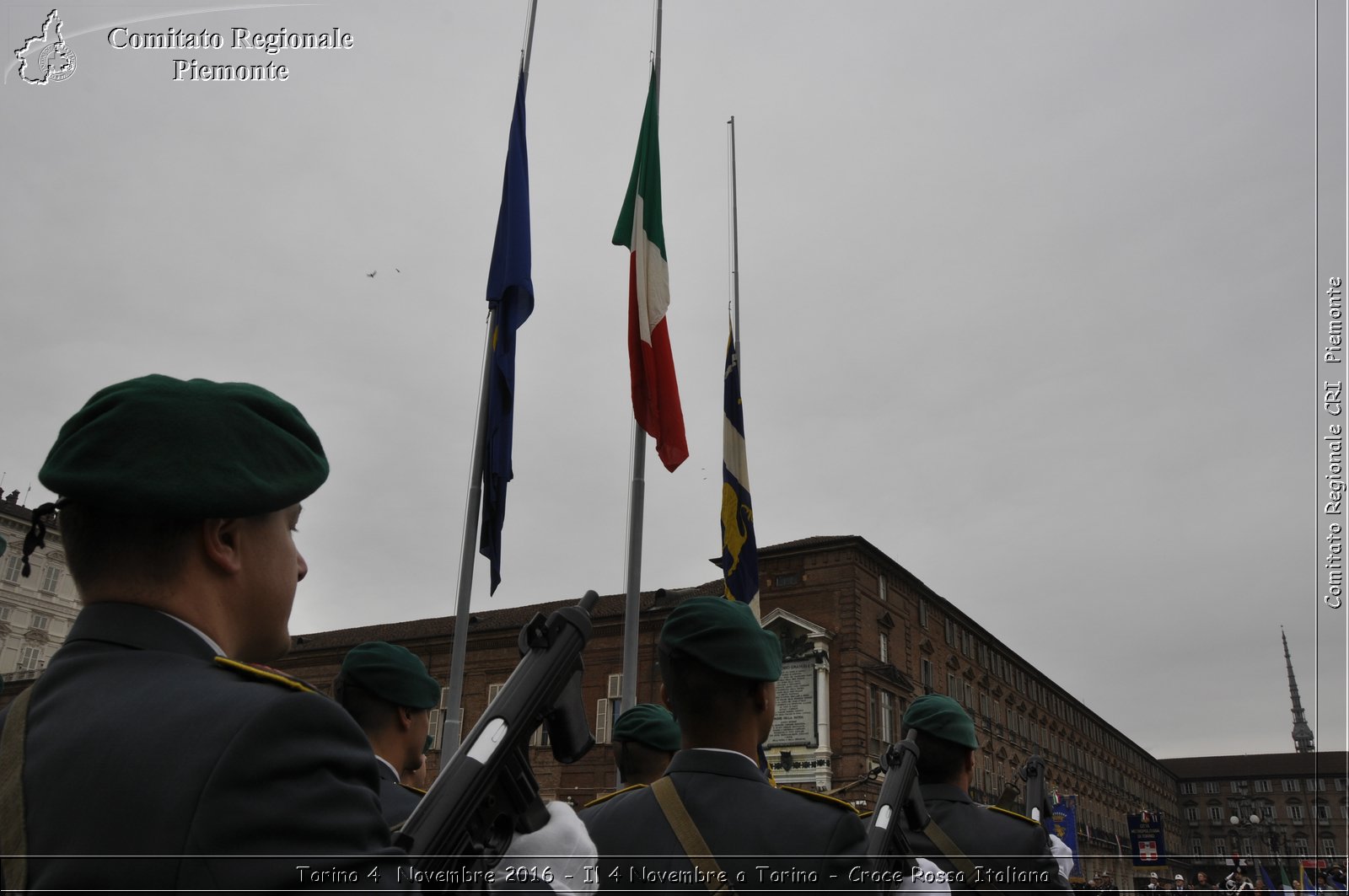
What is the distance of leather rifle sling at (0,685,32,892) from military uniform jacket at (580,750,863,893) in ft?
5.82

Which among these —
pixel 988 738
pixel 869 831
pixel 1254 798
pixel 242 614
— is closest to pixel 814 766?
pixel 988 738

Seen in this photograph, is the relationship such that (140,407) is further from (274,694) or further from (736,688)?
(736,688)

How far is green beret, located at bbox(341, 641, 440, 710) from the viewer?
10.7 ft

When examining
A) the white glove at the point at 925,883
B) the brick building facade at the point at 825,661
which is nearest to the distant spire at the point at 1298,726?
the brick building facade at the point at 825,661

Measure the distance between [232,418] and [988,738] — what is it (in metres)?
48.8

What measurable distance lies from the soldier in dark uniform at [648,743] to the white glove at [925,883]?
50.1 inches

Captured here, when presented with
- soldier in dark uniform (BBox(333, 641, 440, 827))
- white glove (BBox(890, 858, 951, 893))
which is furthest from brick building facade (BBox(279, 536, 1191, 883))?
soldier in dark uniform (BBox(333, 641, 440, 827))

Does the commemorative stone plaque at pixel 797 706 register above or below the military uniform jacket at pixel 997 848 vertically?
above

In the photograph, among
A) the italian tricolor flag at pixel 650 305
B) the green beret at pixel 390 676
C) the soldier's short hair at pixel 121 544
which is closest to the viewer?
the soldier's short hair at pixel 121 544

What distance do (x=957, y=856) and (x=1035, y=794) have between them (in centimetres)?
210

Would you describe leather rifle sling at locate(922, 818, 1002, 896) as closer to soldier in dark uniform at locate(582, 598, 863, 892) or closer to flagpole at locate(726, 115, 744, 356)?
soldier in dark uniform at locate(582, 598, 863, 892)

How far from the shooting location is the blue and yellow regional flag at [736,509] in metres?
9.13

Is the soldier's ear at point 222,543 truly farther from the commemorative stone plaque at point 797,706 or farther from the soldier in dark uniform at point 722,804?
the commemorative stone plaque at point 797,706

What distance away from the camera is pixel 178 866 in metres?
1.00
